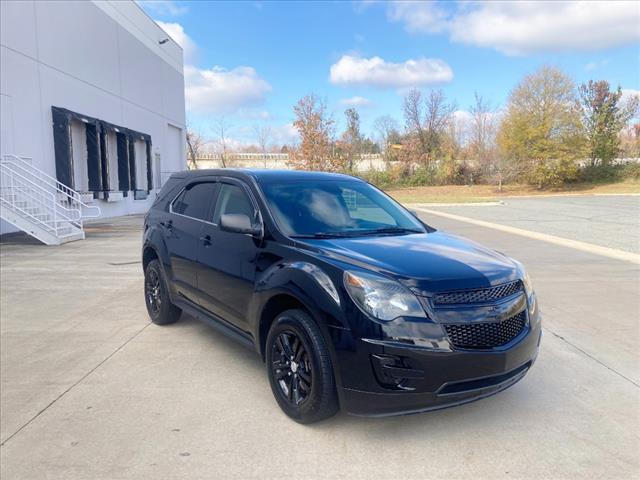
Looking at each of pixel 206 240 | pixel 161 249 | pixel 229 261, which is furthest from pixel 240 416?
pixel 161 249

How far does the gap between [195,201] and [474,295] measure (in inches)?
123

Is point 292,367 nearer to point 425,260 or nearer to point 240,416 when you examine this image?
point 240,416

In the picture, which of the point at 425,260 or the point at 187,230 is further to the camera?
the point at 187,230

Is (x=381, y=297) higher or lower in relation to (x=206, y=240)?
lower

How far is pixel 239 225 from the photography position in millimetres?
3709

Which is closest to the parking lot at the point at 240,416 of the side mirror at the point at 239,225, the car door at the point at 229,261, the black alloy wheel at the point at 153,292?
the black alloy wheel at the point at 153,292

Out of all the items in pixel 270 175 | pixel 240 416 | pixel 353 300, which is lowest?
pixel 240 416

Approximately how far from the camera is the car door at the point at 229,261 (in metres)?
3.81

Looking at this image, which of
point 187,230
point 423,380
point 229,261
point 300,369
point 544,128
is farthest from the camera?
point 544,128

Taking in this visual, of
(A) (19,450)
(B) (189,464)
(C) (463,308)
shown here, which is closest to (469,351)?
(C) (463,308)

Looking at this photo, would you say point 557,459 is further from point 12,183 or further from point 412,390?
point 12,183

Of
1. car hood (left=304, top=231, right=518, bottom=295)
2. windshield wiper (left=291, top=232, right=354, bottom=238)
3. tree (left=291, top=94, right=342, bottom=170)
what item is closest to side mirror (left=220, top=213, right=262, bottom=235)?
windshield wiper (left=291, top=232, right=354, bottom=238)

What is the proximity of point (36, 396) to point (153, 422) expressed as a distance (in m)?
1.18

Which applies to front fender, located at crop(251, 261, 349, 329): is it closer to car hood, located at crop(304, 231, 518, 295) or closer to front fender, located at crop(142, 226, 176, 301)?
car hood, located at crop(304, 231, 518, 295)
